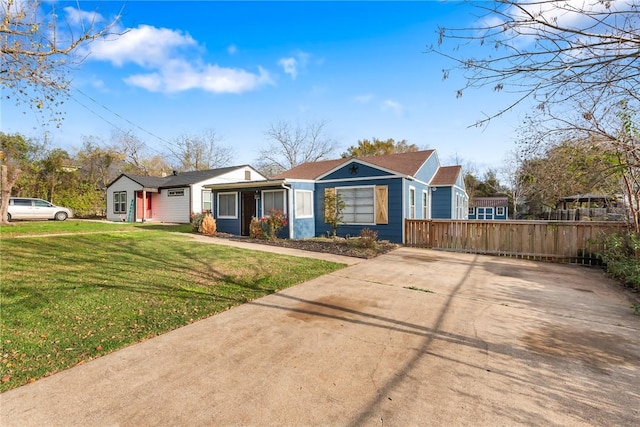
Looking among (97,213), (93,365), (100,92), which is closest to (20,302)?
(93,365)

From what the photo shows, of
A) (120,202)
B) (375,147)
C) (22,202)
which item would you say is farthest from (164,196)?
(375,147)

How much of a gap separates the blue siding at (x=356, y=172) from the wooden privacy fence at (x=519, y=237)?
2.27 metres

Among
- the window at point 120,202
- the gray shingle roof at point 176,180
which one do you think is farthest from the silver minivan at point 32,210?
the gray shingle roof at point 176,180

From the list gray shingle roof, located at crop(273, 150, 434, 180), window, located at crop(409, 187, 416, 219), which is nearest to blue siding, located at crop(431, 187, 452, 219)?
gray shingle roof, located at crop(273, 150, 434, 180)

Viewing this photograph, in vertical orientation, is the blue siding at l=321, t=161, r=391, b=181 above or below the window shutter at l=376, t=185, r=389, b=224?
above

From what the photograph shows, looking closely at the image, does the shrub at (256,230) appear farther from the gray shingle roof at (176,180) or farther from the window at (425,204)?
the gray shingle roof at (176,180)

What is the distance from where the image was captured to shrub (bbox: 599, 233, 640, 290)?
18.7 feet

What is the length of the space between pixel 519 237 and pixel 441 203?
6.89 metres

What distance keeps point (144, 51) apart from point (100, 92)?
5348mm

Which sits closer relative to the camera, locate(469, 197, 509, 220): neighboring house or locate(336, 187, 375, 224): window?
locate(336, 187, 375, 224): window

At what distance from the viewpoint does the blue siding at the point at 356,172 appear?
11656mm

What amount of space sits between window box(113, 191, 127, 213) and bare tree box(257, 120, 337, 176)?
50.8 feet

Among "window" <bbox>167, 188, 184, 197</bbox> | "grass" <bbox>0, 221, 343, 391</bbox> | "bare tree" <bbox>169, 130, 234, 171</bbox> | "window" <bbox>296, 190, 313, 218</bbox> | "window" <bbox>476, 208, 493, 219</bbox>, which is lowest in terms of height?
"grass" <bbox>0, 221, 343, 391</bbox>

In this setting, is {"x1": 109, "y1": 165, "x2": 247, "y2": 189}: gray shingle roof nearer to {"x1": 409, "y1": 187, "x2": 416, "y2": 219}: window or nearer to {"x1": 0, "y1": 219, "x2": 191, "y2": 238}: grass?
{"x1": 0, "y1": 219, "x2": 191, "y2": 238}: grass
